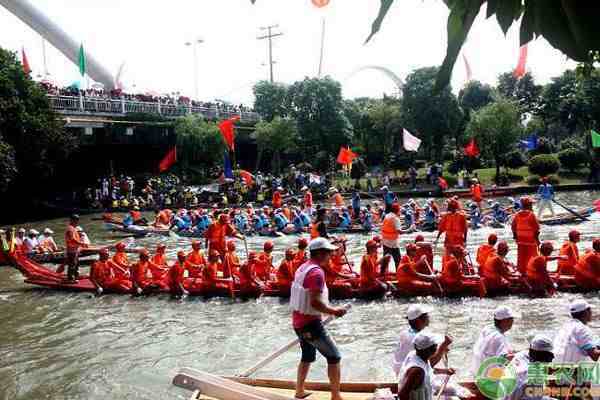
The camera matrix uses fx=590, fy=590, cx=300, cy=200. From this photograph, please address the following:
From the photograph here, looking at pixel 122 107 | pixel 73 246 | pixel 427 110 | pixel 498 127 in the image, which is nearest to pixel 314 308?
pixel 73 246

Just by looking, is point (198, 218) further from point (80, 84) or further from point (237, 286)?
point (80, 84)

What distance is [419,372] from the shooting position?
4289mm

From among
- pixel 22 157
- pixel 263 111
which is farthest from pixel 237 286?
pixel 263 111

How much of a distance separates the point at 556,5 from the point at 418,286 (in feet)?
33.5

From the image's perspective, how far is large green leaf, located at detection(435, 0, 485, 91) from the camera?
1.50 metres

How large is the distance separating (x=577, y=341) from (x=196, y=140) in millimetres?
36480

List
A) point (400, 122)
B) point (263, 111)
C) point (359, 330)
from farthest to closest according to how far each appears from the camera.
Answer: point (263, 111) → point (400, 122) → point (359, 330)

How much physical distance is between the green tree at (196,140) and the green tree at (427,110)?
14.0m

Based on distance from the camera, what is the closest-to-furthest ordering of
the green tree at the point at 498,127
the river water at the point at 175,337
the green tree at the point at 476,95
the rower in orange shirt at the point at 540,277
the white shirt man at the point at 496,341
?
1. the white shirt man at the point at 496,341
2. the river water at the point at 175,337
3. the rower in orange shirt at the point at 540,277
4. the green tree at the point at 498,127
5. the green tree at the point at 476,95

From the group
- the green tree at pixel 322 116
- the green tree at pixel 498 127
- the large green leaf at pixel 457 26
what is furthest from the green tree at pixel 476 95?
the large green leaf at pixel 457 26

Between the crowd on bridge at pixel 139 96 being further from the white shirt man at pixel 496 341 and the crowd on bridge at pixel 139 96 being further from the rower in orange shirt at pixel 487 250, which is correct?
the white shirt man at pixel 496 341

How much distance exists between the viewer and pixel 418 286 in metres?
11.3

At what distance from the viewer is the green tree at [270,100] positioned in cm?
5044

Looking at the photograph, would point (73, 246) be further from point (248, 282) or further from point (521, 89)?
point (521, 89)
